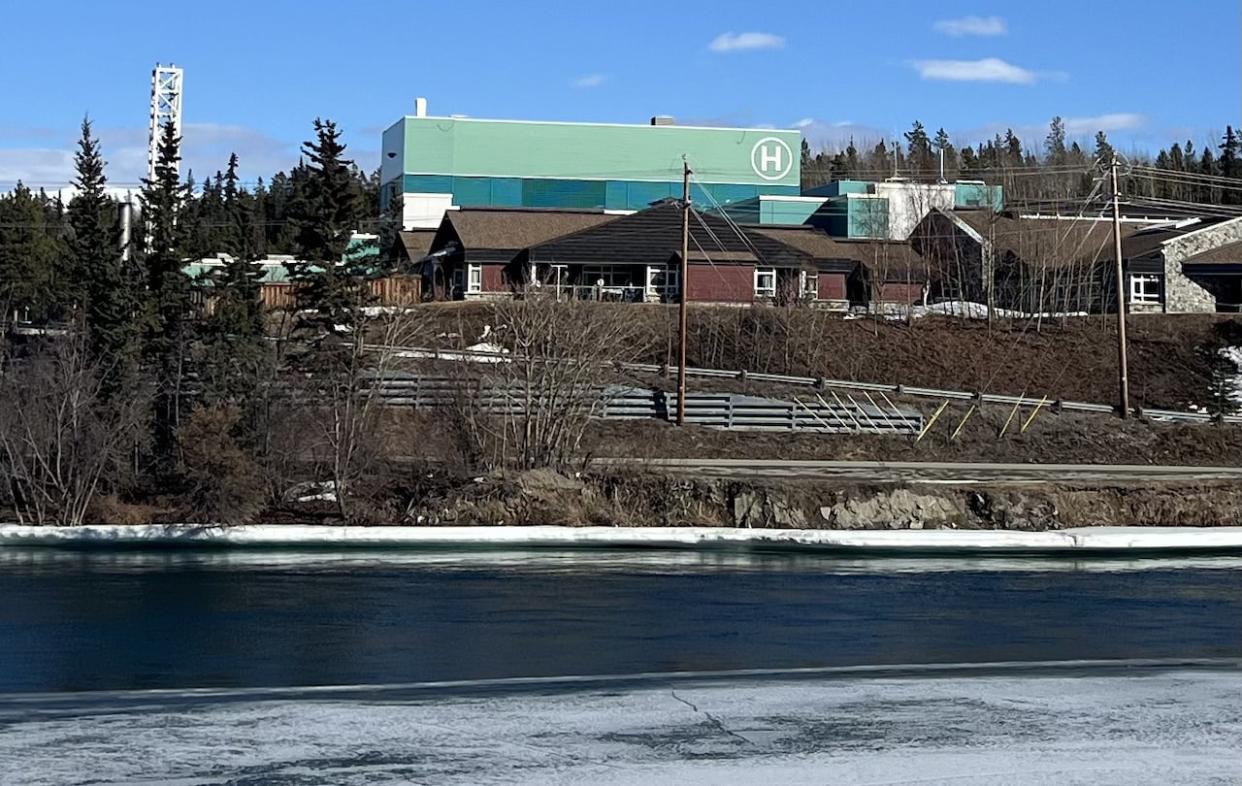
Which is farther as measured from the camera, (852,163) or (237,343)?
(852,163)

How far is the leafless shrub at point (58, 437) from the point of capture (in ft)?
95.6

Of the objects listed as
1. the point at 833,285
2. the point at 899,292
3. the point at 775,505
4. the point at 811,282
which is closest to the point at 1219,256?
the point at 899,292

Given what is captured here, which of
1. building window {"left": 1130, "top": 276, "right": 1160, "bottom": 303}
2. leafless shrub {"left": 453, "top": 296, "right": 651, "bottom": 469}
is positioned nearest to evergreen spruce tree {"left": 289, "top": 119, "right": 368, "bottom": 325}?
leafless shrub {"left": 453, "top": 296, "right": 651, "bottom": 469}

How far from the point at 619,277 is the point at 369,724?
2072 inches

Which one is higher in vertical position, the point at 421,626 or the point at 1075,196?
the point at 1075,196

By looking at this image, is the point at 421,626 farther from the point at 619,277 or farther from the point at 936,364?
the point at 619,277

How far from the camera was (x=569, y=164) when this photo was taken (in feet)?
281

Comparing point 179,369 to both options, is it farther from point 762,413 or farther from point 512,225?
point 512,225

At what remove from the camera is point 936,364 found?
51938 mm

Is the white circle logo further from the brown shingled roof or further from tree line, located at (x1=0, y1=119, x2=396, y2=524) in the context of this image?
tree line, located at (x1=0, y1=119, x2=396, y2=524)

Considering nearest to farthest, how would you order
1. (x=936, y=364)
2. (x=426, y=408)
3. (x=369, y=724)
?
(x=369, y=724), (x=426, y=408), (x=936, y=364)

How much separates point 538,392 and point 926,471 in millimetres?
9713

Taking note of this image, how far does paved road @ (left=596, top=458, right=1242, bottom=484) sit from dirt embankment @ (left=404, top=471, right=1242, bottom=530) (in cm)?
134

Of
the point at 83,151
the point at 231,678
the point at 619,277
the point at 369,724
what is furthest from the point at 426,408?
the point at 619,277
